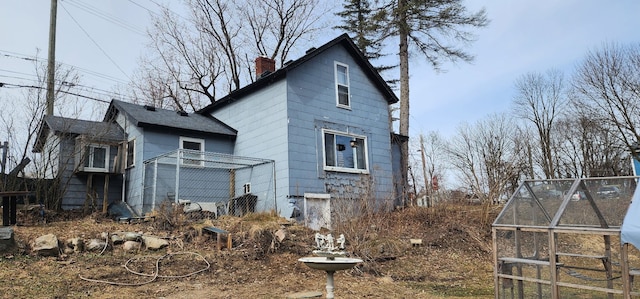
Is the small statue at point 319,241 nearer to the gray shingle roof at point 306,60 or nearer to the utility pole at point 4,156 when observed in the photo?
the gray shingle roof at point 306,60

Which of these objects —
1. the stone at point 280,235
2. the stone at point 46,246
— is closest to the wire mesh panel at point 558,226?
the stone at point 280,235

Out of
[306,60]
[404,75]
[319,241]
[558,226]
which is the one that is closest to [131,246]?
[319,241]

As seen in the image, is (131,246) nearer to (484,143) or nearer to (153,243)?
(153,243)


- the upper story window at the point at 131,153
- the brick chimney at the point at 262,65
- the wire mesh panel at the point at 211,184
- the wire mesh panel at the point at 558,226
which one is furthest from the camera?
the brick chimney at the point at 262,65

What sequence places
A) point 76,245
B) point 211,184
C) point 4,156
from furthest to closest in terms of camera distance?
point 211,184
point 4,156
point 76,245

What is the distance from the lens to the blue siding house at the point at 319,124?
473 inches

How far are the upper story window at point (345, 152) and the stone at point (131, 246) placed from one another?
6.14m

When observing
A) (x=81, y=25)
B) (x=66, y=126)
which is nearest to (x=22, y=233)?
(x=66, y=126)

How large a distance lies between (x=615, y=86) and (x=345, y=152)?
15379 mm

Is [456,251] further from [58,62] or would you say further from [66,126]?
[58,62]

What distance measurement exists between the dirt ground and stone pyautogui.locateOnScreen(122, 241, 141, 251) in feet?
0.41

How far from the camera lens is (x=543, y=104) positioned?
26125mm

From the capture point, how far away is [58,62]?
620 inches

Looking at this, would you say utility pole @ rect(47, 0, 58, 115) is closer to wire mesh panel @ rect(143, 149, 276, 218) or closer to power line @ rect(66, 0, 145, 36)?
power line @ rect(66, 0, 145, 36)
